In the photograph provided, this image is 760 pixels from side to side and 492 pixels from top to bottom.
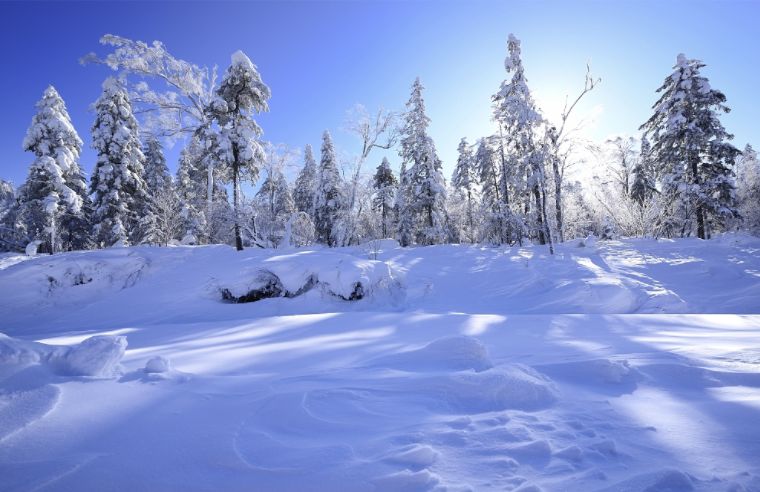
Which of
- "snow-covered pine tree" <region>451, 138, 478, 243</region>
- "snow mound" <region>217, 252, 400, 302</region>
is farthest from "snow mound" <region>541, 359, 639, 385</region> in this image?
"snow-covered pine tree" <region>451, 138, 478, 243</region>

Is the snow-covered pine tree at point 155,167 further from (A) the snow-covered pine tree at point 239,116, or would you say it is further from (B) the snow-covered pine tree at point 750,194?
(B) the snow-covered pine tree at point 750,194

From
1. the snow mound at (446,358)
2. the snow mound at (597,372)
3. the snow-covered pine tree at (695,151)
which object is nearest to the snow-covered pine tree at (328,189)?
the snow-covered pine tree at (695,151)

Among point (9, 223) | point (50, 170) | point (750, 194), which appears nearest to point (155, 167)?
point (50, 170)

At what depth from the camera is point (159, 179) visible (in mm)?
26141

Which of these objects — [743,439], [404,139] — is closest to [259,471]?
[743,439]

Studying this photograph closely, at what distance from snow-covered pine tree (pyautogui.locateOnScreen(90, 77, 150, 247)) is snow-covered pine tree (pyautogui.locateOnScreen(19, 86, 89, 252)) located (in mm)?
1172

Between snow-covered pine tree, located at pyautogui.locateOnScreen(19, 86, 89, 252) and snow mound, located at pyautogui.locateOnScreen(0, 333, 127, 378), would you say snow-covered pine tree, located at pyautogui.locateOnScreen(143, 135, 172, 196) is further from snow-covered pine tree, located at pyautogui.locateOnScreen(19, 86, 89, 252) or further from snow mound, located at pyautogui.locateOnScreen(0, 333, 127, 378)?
snow mound, located at pyautogui.locateOnScreen(0, 333, 127, 378)

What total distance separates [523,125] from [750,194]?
1984cm

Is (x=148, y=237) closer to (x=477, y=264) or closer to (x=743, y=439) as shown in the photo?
Answer: (x=477, y=264)

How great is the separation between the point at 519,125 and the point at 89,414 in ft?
63.4

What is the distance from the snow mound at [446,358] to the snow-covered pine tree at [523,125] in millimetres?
13694

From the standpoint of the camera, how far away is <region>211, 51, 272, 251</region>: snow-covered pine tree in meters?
14.2

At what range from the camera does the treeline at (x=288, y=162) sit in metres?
15.0

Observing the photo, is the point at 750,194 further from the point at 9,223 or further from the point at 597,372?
the point at 9,223
